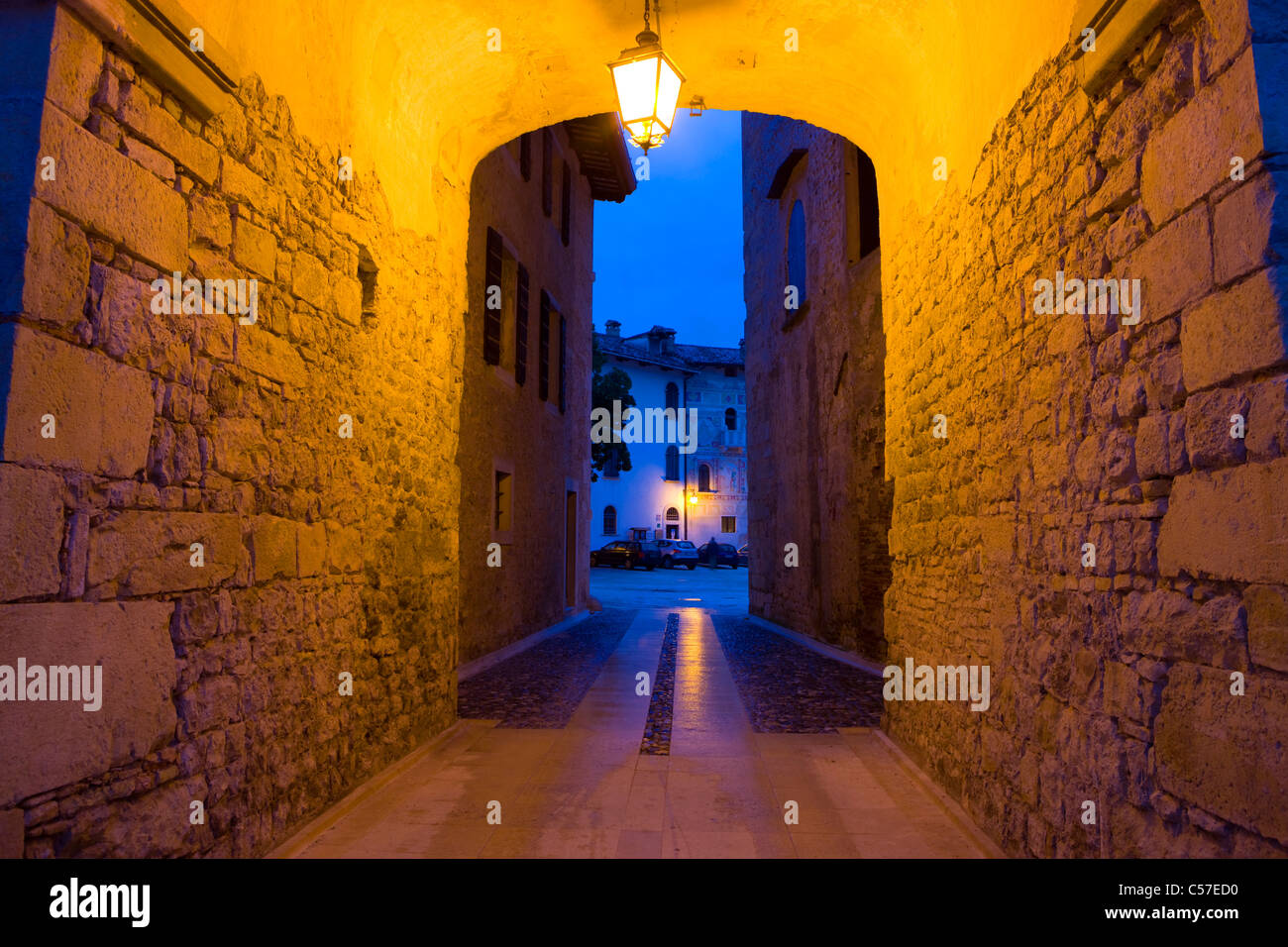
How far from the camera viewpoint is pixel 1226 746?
183 centimetres

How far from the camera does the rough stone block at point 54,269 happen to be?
73.8 inches

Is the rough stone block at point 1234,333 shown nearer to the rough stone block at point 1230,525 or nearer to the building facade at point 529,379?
the rough stone block at point 1230,525

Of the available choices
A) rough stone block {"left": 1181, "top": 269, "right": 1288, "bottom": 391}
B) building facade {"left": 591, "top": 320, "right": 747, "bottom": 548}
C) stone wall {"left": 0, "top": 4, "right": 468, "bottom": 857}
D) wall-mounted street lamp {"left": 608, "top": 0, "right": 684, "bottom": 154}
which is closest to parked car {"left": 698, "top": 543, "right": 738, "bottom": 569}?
building facade {"left": 591, "top": 320, "right": 747, "bottom": 548}

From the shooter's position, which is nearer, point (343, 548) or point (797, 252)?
point (343, 548)

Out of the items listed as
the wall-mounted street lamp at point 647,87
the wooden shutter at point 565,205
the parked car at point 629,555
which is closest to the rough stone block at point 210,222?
the wall-mounted street lamp at point 647,87

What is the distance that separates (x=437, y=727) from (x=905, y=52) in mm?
5069

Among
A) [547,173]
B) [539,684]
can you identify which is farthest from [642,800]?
[547,173]

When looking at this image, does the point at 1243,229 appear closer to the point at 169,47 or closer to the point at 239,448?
the point at 169,47

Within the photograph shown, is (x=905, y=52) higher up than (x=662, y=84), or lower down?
higher up

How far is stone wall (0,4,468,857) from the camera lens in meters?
1.93

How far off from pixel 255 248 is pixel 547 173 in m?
9.52

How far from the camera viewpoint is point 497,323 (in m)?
9.23
